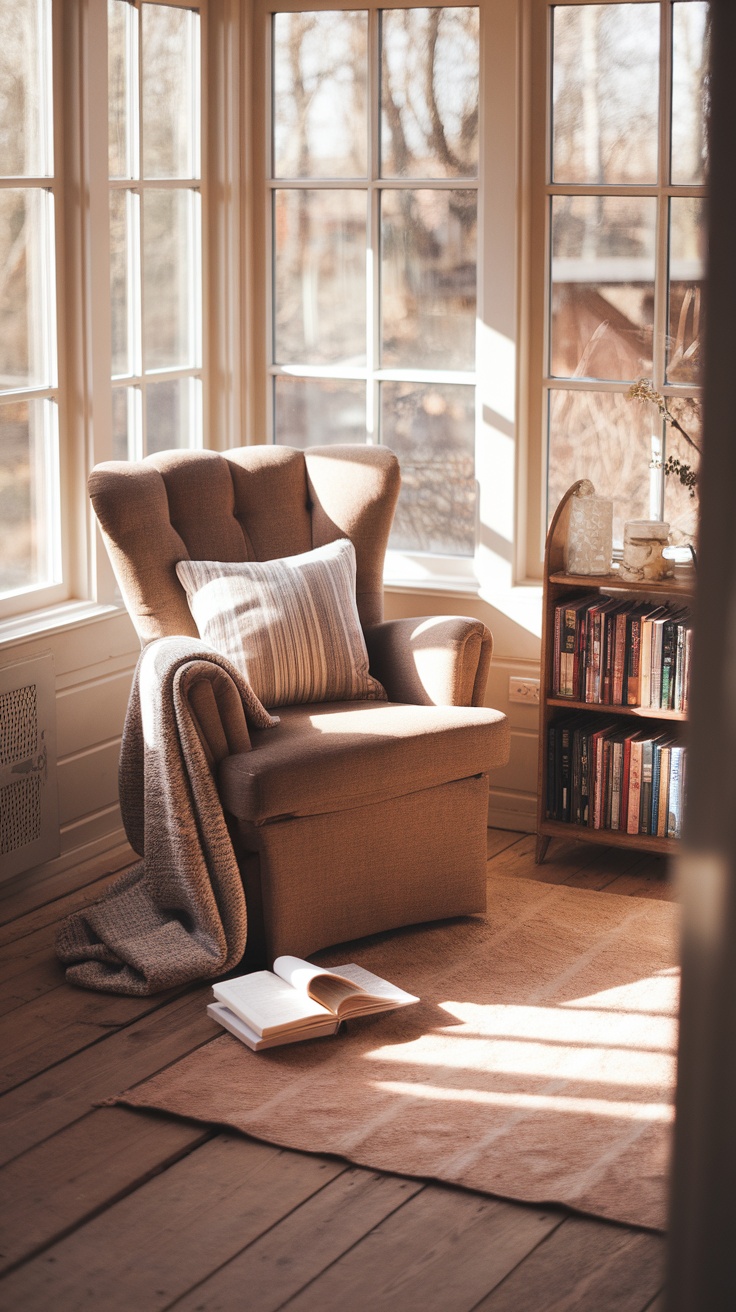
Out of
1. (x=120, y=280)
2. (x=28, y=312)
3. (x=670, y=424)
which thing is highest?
(x=120, y=280)

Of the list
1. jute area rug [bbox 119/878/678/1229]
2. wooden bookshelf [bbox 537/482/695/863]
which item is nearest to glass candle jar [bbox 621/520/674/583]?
wooden bookshelf [bbox 537/482/695/863]

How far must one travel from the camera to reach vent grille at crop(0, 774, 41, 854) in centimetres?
341

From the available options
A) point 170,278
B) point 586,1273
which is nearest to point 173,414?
point 170,278

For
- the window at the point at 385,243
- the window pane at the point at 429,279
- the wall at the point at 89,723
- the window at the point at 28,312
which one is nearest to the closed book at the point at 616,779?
the window at the point at 385,243

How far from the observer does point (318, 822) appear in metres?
3.05

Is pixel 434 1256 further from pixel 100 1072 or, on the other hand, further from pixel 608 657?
pixel 608 657

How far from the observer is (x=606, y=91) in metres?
3.79

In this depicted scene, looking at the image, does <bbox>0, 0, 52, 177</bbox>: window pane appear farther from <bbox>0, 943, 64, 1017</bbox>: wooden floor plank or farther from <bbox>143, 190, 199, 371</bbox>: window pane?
<bbox>0, 943, 64, 1017</bbox>: wooden floor plank

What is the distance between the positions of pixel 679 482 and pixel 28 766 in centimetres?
193

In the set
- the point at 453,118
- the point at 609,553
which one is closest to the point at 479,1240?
the point at 609,553

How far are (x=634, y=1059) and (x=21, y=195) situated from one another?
254cm

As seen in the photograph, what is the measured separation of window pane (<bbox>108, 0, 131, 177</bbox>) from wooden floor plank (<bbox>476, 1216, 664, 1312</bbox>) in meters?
2.97

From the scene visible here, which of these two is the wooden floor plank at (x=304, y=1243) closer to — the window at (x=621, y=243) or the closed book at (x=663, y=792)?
the closed book at (x=663, y=792)

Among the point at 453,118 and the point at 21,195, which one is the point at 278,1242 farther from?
the point at 453,118
